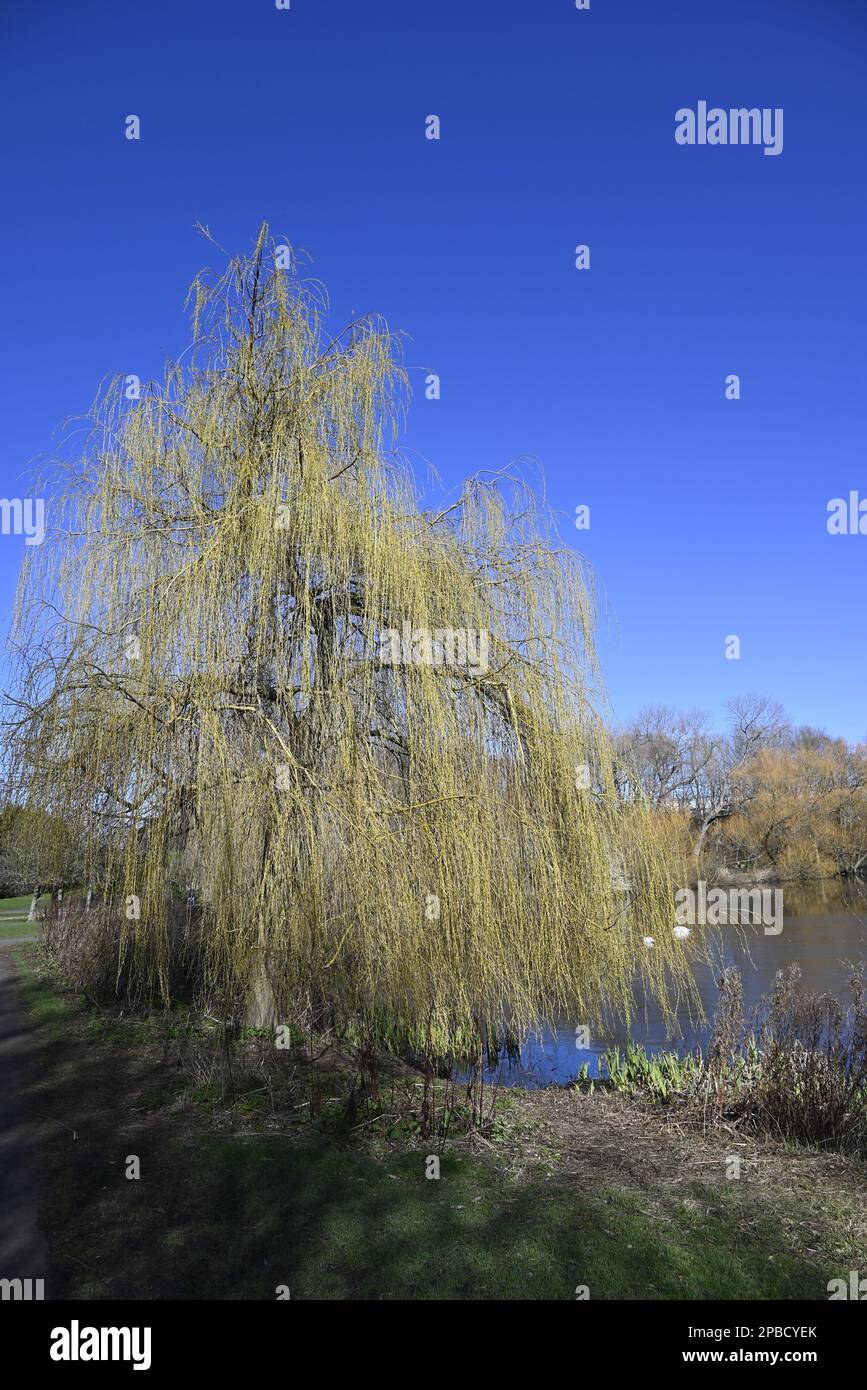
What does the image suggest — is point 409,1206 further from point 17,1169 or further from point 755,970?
point 755,970

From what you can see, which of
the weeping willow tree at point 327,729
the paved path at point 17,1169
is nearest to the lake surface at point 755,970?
the weeping willow tree at point 327,729

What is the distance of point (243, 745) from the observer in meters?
6.94

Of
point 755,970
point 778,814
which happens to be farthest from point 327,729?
point 778,814

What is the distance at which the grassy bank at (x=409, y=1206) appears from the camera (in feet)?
13.7

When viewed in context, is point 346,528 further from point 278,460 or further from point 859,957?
point 859,957

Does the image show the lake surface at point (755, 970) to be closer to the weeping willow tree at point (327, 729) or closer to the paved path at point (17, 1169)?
the weeping willow tree at point (327, 729)

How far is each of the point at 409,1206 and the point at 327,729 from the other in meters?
3.27

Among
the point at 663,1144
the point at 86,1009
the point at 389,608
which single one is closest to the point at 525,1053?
the point at 663,1144

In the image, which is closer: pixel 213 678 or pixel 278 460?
pixel 213 678

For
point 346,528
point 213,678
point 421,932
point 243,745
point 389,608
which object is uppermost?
point 346,528

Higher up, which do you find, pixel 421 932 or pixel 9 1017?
pixel 421 932

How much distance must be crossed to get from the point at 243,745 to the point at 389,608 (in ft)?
5.30

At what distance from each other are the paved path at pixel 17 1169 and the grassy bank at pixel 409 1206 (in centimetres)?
10
